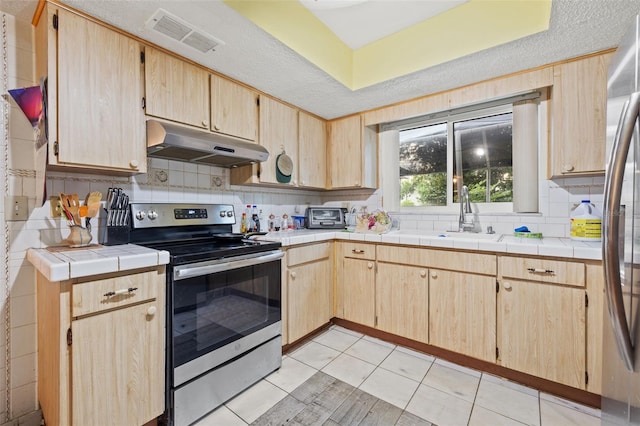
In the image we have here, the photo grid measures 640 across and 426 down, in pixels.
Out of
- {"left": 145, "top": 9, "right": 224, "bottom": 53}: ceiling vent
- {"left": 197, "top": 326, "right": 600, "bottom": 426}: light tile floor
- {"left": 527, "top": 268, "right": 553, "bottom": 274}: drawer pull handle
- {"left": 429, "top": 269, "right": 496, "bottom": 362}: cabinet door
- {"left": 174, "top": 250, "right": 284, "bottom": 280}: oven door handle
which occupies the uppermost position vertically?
{"left": 145, "top": 9, "right": 224, "bottom": 53}: ceiling vent

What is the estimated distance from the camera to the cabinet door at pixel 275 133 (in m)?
2.44

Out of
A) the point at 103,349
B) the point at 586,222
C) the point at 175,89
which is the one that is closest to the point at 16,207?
the point at 103,349

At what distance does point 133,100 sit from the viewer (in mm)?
1663

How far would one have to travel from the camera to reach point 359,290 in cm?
255

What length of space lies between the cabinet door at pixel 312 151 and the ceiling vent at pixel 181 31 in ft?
3.86

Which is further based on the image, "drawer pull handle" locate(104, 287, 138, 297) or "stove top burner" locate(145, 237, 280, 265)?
"stove top burner" locate(145, 237, 280, 265)

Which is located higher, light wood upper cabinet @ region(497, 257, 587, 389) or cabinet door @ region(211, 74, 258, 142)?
cabinet door @ region(211, 74, 258, 142)

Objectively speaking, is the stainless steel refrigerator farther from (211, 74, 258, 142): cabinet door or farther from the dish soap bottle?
(211, 74, 258, 142): cabinet door

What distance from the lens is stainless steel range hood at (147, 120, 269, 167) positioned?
1.67 meters

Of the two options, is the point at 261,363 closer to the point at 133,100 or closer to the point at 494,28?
the point at 133,100

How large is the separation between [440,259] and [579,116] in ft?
4.38

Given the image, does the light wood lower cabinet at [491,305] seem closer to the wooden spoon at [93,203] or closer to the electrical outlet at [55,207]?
the wooden spoon at [93,203]

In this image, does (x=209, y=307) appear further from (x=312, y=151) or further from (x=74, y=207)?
(x=312, y=151)

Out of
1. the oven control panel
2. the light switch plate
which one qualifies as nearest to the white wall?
the light switch plate
